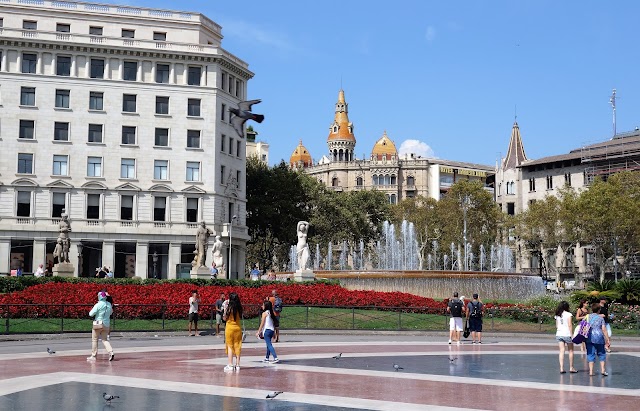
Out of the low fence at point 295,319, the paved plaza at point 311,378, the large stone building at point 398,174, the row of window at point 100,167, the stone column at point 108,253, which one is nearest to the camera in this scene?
the paved plaza at point 311,378

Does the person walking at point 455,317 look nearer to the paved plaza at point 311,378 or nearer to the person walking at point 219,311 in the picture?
the paved plaza at point 311,378

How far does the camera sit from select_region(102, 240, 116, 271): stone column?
69438mm

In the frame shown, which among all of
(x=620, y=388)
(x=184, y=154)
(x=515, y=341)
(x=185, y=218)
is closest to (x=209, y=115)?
(x=184, y=154)

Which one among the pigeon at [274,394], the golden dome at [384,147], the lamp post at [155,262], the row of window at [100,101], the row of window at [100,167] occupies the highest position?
the golden dome at [384,147]

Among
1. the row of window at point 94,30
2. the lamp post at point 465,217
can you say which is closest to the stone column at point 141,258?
the row of window at point 94,30

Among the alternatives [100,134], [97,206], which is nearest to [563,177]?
[100,134]

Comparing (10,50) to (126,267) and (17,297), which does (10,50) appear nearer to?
(126,267)

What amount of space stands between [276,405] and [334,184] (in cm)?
16258

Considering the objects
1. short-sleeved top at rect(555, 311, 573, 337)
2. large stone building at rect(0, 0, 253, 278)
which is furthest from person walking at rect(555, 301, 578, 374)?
large stone building at rect(0, 0, 253, 278)

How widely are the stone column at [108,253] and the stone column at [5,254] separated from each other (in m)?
7.48

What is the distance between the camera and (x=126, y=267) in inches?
2798

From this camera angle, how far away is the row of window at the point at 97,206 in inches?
A: 2712

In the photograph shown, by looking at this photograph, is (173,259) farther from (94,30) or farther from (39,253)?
(94,30)

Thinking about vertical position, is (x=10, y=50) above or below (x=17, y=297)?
above
